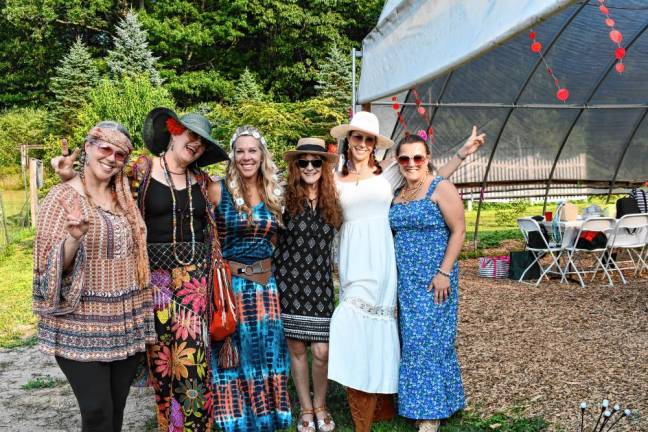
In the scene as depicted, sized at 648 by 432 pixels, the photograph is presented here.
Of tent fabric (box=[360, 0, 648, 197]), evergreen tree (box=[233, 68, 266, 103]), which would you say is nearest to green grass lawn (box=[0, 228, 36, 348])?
tent fabric (box=[360, 0, 648, 197])

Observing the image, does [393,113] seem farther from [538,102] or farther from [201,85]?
[201,85]

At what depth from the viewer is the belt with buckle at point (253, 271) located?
3816 millimetres

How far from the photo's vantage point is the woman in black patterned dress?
3.89 meters

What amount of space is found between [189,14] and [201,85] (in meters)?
4.09

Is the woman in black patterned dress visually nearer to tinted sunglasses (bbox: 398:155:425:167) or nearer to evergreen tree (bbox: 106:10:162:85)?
tinted sunglasses (bbox: 398:155:425:167)

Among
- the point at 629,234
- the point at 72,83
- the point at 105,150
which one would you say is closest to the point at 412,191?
the point at 105,150

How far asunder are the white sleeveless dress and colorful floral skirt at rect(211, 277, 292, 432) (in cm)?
36

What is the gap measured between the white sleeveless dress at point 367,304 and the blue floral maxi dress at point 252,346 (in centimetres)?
37

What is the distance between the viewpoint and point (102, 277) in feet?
9.32

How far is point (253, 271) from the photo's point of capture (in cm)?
383

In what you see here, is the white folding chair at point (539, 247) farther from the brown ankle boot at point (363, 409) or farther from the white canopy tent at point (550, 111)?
the brown ankle boot at point (363, 409)

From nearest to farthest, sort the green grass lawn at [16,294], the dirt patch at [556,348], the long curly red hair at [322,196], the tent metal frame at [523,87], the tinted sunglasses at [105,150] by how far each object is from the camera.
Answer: the tinted sunglasses at [105,150]
the long curly red hair at [322,196]
the dirt patch at [556,348]
the green grass lawn at [16,294]
the tent metal frame at [523,87]

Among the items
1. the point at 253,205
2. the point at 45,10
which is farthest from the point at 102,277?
the point at 45,10

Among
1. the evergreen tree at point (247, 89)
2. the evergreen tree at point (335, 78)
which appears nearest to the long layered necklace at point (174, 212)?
the evergreen tree at point (335, 78)
